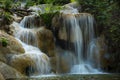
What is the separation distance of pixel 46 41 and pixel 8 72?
4.78 m

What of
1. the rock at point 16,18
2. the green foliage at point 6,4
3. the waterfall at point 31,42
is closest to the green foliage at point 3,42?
the waterfall at point 31,42

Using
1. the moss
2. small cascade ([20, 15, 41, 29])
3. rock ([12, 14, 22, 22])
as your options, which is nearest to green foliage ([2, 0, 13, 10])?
rock ([12, 14, 22, 22])

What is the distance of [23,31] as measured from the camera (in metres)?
18.5

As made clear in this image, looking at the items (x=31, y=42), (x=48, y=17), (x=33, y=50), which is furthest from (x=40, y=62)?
(x=48, y=17)

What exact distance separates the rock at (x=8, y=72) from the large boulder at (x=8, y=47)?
899 mm

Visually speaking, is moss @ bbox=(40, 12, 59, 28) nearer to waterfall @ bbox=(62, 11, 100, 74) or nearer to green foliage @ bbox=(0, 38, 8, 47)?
waterfall @ bbox=(62, 11, 100, 74)

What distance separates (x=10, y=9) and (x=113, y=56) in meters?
7.81

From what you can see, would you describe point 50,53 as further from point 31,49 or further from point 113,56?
point 113,56

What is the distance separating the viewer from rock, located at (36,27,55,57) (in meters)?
18.3

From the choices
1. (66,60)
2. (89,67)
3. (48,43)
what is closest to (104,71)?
(89,67)

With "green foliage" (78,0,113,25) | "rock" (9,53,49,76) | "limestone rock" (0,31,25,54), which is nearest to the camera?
"rock" (9,53,49,76)

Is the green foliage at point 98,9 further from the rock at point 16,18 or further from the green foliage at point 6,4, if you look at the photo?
the green foliage at point 6,4

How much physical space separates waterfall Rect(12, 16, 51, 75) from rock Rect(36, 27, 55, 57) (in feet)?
0.98

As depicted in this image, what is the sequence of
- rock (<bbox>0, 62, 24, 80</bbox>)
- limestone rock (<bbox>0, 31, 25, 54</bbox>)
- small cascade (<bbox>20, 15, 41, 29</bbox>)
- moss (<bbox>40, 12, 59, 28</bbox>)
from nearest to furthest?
rock (<bbox>0, 62, 24, 80</bbox>) < limestone rock (<bbox>0, 31, 25, 54</bbox>) < moss (<bbox>40, 12, 59, 28</bbox>) < small cascade (<bbox>20, 15, 41, 29</bbox>)
